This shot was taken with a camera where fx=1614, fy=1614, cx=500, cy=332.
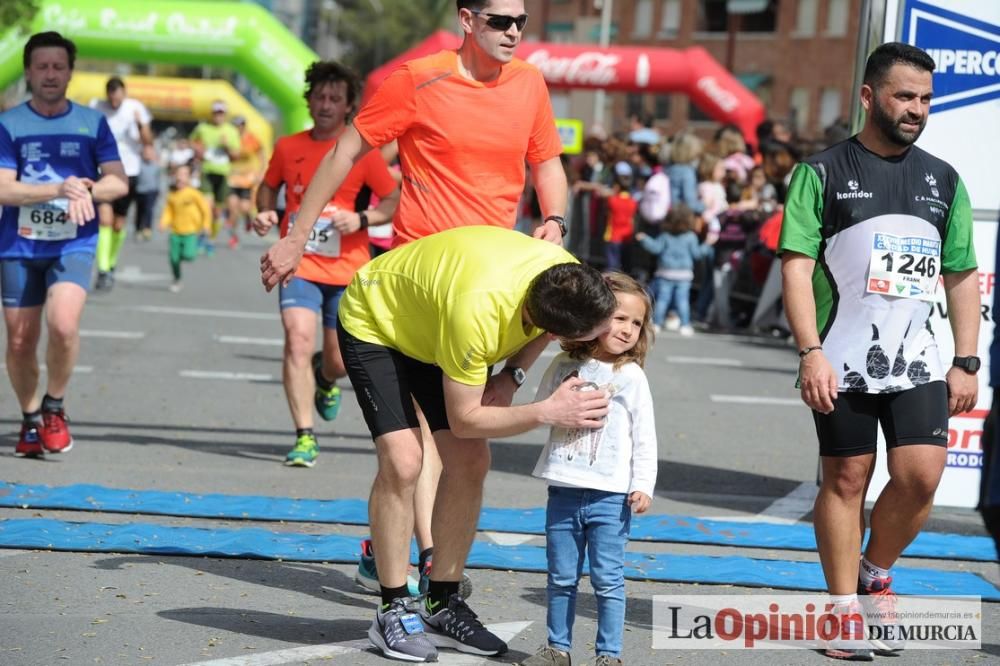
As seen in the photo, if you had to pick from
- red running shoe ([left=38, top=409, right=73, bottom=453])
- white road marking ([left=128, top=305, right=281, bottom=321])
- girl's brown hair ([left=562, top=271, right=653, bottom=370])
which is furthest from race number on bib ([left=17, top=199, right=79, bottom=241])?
white road marking ([left=128, top=305, right=281, bottom=321])

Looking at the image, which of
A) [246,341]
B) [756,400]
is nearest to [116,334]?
[246,341]

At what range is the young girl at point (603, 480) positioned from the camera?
4.82 meters

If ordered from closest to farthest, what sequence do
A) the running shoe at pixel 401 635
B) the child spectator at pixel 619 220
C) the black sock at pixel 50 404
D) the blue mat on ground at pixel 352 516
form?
the running shoe at pixel 401 635, the blue mat on ground at pixel 352 516, the black sock at pixel 50 404, the child spectator at pixel 619 220

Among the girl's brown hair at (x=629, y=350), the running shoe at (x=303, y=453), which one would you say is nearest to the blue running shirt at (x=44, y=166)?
the running shoe at (x=303, y=453)

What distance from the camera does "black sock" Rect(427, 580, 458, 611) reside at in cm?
528

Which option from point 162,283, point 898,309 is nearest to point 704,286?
point 162,283

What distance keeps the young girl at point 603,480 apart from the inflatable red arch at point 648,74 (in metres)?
24.2

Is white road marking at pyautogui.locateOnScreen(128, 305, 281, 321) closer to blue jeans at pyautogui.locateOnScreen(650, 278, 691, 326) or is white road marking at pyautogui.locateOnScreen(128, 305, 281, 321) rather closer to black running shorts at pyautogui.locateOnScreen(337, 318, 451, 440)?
blue jeans at pyautogui.locateOnScreen(650, 278, 691, 326)

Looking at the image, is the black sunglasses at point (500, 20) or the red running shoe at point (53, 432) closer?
the black sunglasses at point (500, 20)

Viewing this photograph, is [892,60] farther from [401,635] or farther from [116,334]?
[116,334]

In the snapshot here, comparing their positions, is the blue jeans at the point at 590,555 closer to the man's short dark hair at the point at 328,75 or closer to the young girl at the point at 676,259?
the man's short dark hair at the point at 328,75

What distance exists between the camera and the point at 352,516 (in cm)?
723

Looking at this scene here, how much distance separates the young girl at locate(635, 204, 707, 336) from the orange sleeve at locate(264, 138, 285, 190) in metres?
8.58

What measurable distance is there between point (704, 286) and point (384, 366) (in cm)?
1358
